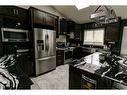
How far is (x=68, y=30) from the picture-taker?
469cm

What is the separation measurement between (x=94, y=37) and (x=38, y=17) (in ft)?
10.2

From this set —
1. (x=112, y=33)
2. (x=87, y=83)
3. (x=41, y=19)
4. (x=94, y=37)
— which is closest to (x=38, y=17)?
(x=41, y=19)

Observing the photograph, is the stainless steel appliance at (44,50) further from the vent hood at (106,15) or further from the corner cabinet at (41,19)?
the vent hood at (106,15)

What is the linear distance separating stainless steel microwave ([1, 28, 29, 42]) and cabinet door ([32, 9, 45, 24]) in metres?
0.51

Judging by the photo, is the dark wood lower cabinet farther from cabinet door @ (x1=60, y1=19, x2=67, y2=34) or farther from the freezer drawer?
cabinet door @ (x1=60, y1=19, x2=67, y2=34)

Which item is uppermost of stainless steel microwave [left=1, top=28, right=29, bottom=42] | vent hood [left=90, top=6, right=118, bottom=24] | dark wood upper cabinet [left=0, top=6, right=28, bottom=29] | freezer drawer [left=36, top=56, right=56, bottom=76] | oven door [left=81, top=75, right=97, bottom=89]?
dark wood upper cabinet [left=0, top=6, right=28, bottom=29]

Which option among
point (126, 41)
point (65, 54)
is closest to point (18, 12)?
point (65, 54)

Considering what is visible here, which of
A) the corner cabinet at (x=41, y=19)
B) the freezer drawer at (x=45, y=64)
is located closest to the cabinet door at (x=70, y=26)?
the corner cabinet at (x=41, y=19)

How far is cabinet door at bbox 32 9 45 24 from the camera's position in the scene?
9.44ft

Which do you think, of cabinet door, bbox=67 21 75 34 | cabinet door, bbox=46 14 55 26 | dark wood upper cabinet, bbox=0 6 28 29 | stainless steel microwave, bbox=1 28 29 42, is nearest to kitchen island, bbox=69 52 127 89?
stainless steel microwave, bbox=1 28 29 42

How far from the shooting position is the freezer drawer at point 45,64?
2.92 metres

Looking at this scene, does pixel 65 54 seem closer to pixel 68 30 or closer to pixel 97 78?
pixel 68 30

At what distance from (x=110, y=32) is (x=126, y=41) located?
2.17ft

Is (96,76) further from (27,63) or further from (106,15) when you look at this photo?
(27,63)
